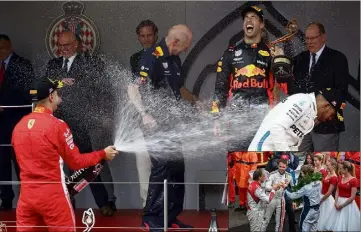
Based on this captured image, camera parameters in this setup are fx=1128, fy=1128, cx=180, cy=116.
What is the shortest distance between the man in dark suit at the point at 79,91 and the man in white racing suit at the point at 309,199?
2.65m

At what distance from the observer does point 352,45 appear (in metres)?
10.8

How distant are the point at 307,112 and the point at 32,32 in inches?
116

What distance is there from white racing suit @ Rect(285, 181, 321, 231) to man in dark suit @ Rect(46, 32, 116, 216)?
2645 millimetres

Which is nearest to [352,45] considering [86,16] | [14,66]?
[86,16]

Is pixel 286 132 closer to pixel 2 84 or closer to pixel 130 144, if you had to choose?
pixel 130 144

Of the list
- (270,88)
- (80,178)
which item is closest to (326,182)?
(270,88)

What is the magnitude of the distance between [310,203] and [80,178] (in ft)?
7.91

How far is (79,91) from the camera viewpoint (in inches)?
436

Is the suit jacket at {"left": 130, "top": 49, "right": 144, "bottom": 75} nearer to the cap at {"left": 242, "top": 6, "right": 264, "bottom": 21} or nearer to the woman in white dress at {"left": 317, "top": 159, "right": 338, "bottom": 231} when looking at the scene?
the cap at {"left": 242, "top": 6, "right": 264, "bottom": 21}

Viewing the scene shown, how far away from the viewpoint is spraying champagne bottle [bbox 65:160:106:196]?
404 inches

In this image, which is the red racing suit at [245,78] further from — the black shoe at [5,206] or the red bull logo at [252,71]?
the black shoe at [5,206]

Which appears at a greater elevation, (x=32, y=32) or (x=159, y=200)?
(x=32, y=32)

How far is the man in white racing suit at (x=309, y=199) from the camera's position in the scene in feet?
29.2

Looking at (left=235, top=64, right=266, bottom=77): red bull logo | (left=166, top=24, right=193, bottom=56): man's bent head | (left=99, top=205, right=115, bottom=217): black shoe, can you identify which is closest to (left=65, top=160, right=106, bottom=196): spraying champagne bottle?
(left=99, top=205, right=115, bottom=217): black shoe
